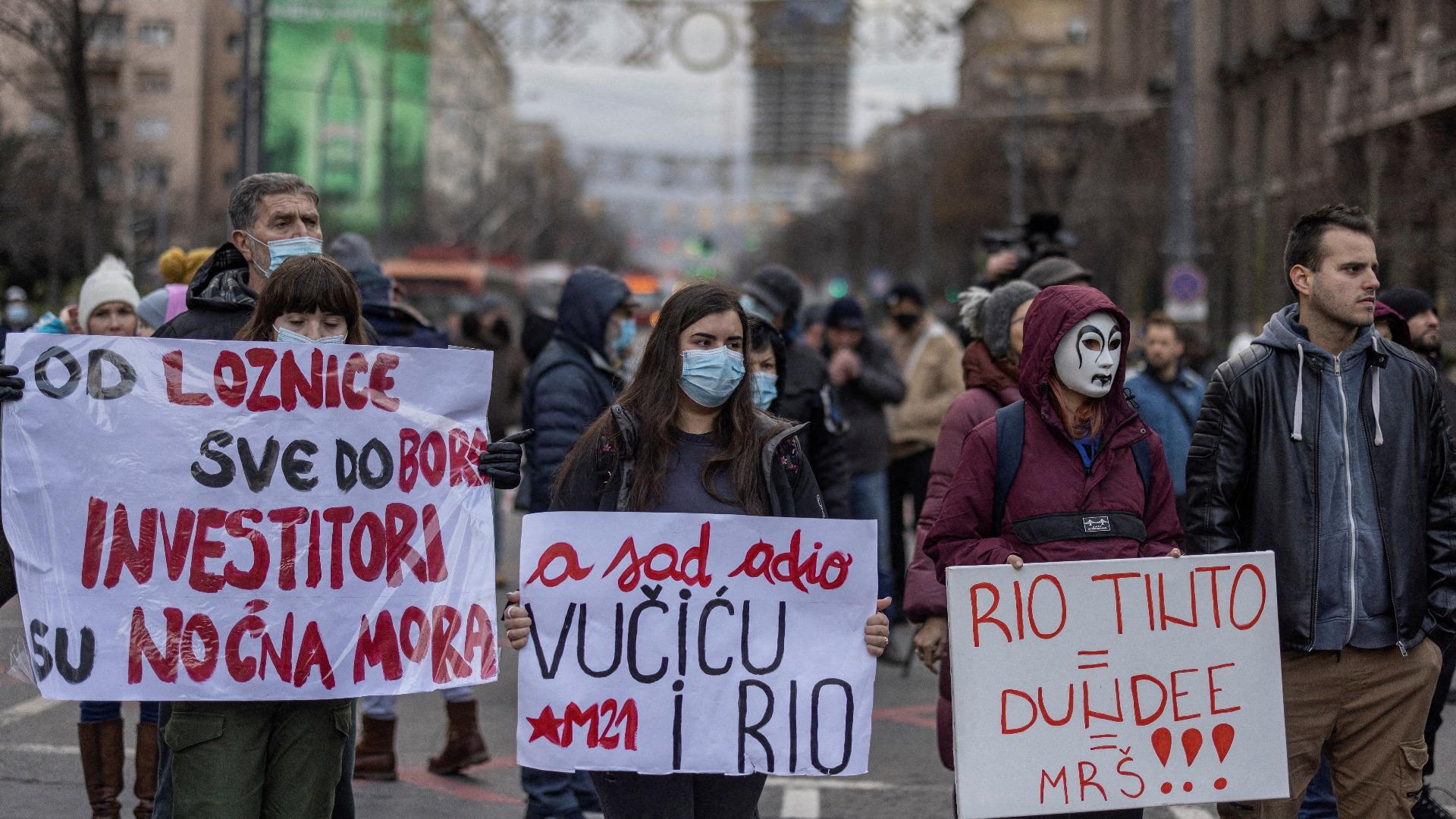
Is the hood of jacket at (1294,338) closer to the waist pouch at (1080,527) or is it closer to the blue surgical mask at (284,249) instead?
the waist pouch at (1080,527)

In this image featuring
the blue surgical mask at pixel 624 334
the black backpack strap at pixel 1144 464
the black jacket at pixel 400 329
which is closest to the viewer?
the black backpack strap at pixel 1144 464

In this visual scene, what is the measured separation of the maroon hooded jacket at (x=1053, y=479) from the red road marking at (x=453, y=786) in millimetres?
2752

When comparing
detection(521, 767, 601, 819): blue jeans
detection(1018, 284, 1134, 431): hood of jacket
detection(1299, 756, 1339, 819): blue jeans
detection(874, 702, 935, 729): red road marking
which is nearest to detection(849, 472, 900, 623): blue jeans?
detection(874, 702, 935, 729): red road marking

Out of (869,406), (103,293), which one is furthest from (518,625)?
(869,406)

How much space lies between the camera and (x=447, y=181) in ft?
341

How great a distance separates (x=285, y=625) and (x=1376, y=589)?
270 centimetres

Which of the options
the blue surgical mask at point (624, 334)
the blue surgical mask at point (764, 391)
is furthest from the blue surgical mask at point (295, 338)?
the blue surgical mask at point (624, 334)

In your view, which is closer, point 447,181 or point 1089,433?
point 1089,433

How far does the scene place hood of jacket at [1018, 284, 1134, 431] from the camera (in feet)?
14.0

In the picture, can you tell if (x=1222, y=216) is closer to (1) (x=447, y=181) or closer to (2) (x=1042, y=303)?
(2) (x=1042, y=303)

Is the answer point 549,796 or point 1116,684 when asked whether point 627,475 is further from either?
point 549,796

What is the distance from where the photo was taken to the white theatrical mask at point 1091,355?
A: 4.27 metres

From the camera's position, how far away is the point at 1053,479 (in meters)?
4.32

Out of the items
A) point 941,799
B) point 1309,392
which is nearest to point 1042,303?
point 1309,392
